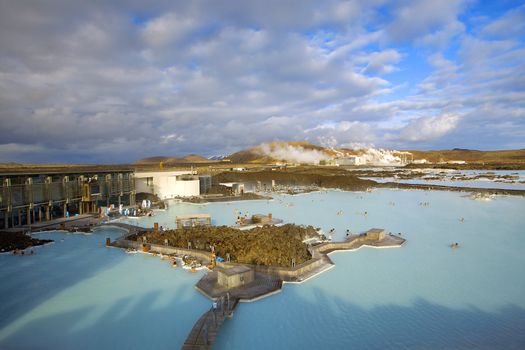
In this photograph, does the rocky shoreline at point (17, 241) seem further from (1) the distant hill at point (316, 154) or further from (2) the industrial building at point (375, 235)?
(1) the distant hill at point (316, 154)

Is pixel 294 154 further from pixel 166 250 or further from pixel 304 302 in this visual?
pixel 304 302

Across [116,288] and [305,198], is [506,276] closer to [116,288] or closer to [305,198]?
[116,288]

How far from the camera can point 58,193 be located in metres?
20.0

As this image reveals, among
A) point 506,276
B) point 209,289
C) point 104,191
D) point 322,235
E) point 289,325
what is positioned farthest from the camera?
point 104,191

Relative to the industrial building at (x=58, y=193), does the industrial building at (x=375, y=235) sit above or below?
below

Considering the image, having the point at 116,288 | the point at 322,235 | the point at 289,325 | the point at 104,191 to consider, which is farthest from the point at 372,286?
the point at 104,191

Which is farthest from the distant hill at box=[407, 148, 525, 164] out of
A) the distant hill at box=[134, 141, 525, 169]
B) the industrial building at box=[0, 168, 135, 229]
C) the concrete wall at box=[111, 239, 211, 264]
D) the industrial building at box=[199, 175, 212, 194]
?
the concrete wall at box=[111, 239, 211, 264]

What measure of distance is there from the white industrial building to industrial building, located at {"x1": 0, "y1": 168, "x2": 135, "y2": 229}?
2633mm

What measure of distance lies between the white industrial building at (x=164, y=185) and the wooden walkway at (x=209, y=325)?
2242cm

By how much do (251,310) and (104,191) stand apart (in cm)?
1884

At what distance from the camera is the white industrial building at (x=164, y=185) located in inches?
1154

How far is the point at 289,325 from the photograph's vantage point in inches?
305

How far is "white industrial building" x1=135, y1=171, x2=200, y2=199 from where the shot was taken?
29.3 meters

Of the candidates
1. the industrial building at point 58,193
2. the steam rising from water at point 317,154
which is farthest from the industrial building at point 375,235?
the steam rising from water at point 317,154
